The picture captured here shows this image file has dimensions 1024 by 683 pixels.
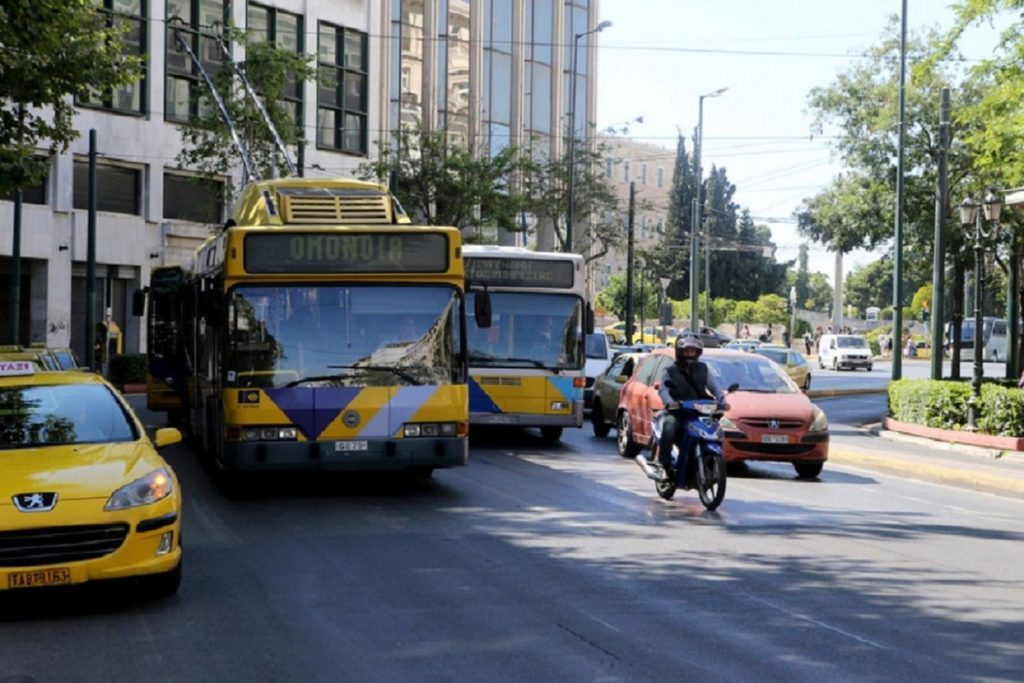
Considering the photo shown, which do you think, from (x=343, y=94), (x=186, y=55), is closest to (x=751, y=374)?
(x=186, y=55)

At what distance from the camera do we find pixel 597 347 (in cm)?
3278

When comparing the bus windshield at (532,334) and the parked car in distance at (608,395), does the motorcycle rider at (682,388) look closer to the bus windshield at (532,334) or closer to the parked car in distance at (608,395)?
the bus windshield at (532,334)

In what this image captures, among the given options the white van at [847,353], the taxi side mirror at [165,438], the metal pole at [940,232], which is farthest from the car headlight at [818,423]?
the white van at [847,353]

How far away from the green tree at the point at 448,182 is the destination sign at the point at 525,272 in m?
24.8

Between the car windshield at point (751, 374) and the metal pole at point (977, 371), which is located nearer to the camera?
the car windshield at point (751, 374)

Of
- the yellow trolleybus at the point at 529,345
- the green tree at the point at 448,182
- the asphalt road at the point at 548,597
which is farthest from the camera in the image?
the green tree at the point at 448,182

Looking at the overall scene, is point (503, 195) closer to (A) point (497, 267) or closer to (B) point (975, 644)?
(A) point (497, 267)

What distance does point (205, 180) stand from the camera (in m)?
42.5

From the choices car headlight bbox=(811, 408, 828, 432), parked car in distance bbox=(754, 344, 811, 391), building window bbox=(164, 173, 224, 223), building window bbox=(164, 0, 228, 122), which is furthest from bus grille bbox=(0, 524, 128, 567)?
building window bbox=(164, 0, 228, 122)

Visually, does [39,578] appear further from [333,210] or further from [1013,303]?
[1013,303]

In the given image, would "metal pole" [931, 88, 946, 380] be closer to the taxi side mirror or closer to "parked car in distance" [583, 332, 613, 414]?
"parked car in distance" [583, 332, 613, 414]

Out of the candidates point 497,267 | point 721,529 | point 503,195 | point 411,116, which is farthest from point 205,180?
point 721,529

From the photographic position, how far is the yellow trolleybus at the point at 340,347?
1376 cm

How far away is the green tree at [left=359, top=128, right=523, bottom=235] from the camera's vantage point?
46.4 m
